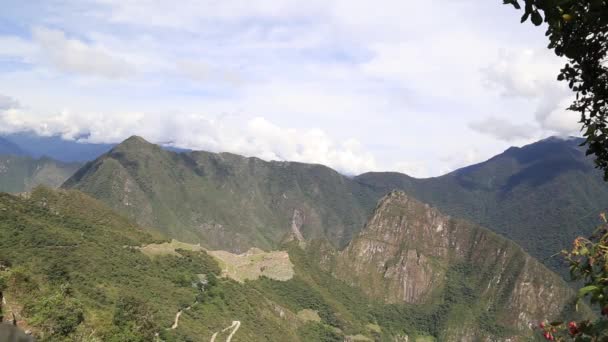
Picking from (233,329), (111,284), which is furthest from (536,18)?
(233,329)

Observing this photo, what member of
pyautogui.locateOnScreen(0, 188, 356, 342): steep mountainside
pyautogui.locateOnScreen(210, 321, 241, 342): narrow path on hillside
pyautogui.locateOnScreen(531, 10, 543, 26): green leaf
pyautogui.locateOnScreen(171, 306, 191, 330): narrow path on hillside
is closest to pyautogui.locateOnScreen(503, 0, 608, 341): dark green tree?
pyautogui.locateOnScreen(531, 10, 543, 26): green leaf

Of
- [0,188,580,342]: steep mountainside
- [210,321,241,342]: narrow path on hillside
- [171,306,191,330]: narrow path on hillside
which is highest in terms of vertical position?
[0,188,580,342]: steep mountainside

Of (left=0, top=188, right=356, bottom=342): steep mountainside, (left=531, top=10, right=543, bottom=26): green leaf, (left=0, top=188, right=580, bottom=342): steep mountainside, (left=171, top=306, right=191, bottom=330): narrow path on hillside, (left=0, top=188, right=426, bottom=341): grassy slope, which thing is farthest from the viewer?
(left=171, top=306, right=191, bottom=330): narrow path on hillside

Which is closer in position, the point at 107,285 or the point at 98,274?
the point at 107,285

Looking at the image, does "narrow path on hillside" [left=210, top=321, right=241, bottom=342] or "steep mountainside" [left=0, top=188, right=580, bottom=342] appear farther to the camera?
"narrow path on hillside" [left=210, top=321, right=241, bottom=342]

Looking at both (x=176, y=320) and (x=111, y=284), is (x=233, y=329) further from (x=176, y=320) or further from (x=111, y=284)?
(x=111, y=284)

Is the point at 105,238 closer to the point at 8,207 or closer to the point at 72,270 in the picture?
the point at 8,207

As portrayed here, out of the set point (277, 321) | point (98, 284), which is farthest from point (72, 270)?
point (277, 321)

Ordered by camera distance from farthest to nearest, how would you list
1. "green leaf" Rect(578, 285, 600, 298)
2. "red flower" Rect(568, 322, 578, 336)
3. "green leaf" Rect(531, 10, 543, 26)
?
"green leaf" Rect(531, 10, 543, 26) < "red flower" Rect(568, 322, 578, 336) < "green leaf" Rect(578, 285, 600, 298)

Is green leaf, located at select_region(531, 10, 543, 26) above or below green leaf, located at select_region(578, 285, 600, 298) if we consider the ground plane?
above

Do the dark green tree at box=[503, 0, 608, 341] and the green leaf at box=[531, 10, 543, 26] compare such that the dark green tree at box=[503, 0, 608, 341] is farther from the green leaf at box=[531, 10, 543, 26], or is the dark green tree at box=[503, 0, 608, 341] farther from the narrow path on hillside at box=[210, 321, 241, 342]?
the narrow path on hillside at box=[210, 321, 241, 342]

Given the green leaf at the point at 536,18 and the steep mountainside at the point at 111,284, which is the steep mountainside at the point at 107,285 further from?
the green leaf at the point at 536,18
